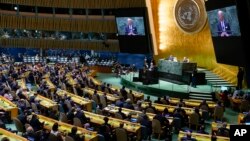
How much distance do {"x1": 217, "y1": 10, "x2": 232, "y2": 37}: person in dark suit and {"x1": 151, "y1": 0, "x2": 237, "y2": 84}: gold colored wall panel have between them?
357 centimetres

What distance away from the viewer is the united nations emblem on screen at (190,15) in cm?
2662

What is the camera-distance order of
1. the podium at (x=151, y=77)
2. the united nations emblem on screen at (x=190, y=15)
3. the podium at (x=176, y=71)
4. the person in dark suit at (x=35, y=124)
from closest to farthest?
1. the person in dark suit at (x=35, y=124)
2. the podium at (x=176, y=71)
3. the podium at (x=151, y=77)
4. the united nations emblem on screen at (x=190, y=15)

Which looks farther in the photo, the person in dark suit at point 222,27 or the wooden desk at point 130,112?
the person in dark suit at point 222,27

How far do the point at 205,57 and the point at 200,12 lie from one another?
332 cm

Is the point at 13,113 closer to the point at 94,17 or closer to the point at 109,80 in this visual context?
the point at 109,80

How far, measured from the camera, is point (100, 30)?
133 feet

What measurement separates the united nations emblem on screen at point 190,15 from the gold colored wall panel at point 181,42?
42cm

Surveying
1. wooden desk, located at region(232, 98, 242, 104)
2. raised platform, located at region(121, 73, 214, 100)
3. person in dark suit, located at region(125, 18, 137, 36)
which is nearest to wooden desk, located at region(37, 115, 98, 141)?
wooden desk, located at region(232, 98, 242, 104)

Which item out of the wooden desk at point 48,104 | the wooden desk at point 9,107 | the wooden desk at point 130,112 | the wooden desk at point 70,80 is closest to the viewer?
the wooden desk at point 130,112

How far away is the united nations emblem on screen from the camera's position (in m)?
26.6

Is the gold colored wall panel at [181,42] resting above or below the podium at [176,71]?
above

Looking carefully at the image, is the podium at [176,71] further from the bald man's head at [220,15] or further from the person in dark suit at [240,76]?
the bald man's head at [220,15]

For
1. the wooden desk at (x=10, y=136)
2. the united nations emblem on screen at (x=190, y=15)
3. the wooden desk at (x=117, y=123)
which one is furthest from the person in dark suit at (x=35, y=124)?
the united nations emblem on screen at (x=190, y=15)

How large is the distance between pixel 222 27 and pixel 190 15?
7494mm
